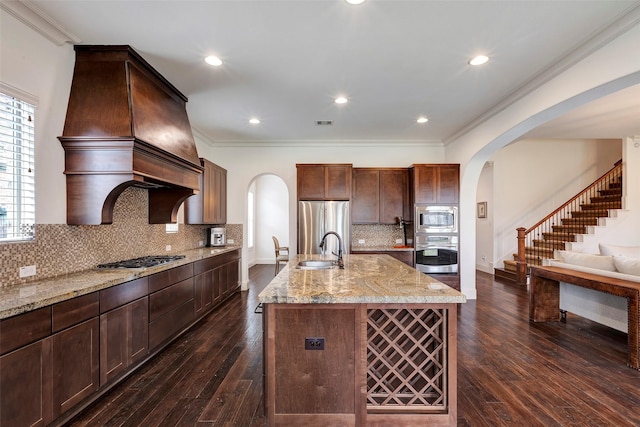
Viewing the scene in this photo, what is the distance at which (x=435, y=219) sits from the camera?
522 cm

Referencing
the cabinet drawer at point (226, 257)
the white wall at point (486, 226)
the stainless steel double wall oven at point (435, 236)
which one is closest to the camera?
the cabinet drawer at point (226, 257)

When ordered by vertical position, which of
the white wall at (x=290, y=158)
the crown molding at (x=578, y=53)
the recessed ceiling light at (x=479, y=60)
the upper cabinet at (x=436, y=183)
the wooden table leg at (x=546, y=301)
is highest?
the recessed ceiling light at (x=479, y=60)

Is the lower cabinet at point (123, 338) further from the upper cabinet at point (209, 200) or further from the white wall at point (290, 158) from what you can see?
the white wall at point (290, 158)

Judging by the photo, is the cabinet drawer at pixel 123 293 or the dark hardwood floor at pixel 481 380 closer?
the dark hardwood floor at pixel 481 380

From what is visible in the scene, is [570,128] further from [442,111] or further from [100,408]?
[100,408]

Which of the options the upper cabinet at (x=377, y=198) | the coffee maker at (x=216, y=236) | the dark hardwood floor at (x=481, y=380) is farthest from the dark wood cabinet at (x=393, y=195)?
the coffee maker at (x=216, y=236)

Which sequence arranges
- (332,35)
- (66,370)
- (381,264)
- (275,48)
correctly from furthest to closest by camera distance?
(381,264), (275,48), (332,35), (66,370)

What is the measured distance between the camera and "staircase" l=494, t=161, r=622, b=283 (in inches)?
266

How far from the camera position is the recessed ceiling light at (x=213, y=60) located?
9.40 feet

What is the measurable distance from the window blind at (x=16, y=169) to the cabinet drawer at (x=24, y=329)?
0.71 m

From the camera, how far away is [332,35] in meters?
2.51

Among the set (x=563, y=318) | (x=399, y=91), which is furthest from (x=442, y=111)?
(x=563, y=318)

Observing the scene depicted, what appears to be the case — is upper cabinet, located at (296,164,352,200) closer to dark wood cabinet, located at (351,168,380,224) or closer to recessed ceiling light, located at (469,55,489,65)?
dark wood cabinet, located at (351,168,380,224)

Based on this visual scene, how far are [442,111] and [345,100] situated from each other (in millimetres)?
1482
